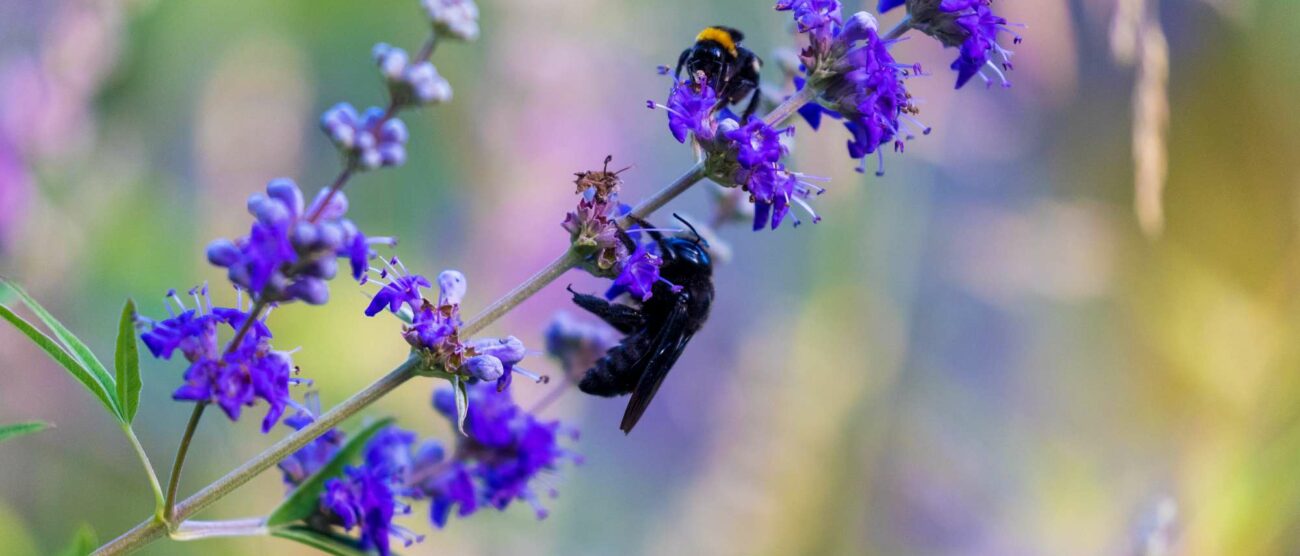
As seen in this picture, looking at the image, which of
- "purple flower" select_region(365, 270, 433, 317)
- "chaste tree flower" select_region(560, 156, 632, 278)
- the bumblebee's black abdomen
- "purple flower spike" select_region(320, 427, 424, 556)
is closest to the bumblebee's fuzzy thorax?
"chaste tree flower" select_region(560, 156, 632, 278)

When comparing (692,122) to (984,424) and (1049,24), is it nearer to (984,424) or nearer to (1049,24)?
(1049,24)

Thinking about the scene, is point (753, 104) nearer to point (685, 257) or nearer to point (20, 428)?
point (685, 257)

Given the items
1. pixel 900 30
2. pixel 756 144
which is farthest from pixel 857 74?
pixel 756 144

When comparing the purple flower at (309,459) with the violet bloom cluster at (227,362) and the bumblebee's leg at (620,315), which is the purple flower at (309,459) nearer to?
the violet bloom cluster at (227,362)

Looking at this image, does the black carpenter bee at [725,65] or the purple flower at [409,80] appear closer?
the purple flower at [409,80]

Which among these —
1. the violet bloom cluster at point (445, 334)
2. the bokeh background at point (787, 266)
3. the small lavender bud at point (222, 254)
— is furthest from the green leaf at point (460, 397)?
the bokeh background at point (787, 266)

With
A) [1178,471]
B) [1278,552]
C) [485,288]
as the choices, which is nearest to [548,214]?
[485,288]

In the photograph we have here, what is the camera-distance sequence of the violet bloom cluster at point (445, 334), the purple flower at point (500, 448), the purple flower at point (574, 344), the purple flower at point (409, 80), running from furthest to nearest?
the purple flower at point (574, 344)
the purple flower at point (500, 448)
the violet bloom cluster at point (445, 334)
the purple flower at point (409, 80)

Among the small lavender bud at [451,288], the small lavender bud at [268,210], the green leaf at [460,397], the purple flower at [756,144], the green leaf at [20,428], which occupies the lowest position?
the green leaf at [460,397]

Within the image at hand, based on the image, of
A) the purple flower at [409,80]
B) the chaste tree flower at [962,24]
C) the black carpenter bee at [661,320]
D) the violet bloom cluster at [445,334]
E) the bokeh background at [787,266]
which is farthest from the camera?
the bokeh background at [787,266]
